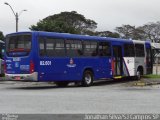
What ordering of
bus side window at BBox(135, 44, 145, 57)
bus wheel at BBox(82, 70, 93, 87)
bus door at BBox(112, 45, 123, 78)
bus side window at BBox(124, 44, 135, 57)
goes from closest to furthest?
bus wheel at BBox(82, 70, 93, 87)
bus door at BBox(112, 45, 123, 78)
bus side window at BBox(124, 44, 135, 57)
bus side window at BBox(135, 44, 145, 57)

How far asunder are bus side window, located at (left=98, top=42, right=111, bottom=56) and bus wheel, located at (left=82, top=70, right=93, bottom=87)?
1.57 meters

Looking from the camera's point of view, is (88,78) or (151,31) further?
(151,31)

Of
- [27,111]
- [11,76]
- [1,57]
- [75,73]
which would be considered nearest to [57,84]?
[75,73]

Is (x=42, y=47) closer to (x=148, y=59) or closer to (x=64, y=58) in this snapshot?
(x=64, y=58)

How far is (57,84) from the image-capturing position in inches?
1085

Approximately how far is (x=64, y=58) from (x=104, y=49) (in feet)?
13.5

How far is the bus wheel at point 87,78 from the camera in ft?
87.5

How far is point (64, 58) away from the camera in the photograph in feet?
82.9

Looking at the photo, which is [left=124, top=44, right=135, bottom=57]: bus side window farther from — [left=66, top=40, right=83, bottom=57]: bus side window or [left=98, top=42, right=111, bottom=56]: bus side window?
[left=66, top=40, right=83, bottom=57]: bus side window

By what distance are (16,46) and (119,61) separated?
8.19m

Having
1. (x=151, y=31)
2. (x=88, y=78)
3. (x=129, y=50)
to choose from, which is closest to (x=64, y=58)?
(x=88, y=78)

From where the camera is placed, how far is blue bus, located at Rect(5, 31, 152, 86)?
23.7m

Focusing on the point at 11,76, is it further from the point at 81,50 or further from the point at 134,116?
the point at 134,116

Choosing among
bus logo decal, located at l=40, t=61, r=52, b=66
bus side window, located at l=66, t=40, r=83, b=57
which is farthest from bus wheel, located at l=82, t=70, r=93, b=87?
bus logo decal, located at l=40, t=61, r=52, b=66
